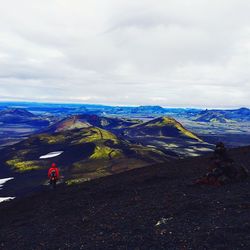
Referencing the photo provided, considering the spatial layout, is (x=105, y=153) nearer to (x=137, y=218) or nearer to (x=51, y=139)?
(x=51, y=139)

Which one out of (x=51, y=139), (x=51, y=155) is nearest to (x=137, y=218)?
(x=51, y=155)

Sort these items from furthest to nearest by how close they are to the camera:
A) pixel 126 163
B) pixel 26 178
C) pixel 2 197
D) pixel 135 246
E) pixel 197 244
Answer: pixel 126 163, pixel 26 178, pixel 2 197, pixel 135 246, pixel 197 244

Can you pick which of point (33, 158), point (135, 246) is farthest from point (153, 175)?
point (33, 158)

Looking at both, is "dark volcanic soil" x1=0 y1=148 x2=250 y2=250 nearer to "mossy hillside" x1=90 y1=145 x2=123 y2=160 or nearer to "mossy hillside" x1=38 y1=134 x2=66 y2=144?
"mossy hillside" x1=90 y1=145 x2=123 y2=160

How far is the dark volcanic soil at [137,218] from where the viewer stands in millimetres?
20103

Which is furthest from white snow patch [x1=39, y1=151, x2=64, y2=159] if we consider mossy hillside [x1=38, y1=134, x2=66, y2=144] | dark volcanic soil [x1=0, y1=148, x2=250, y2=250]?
dark volcanic soil [x1=0, y1=148, x2=250, y2=250]

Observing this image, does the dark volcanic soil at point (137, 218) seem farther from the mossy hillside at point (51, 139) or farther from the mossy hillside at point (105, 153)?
the mossy hillside at point (51, 139)

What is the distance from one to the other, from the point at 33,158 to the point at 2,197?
2724 inches

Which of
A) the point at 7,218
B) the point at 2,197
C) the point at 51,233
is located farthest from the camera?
the point at 2,197

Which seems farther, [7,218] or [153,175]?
[153,175]

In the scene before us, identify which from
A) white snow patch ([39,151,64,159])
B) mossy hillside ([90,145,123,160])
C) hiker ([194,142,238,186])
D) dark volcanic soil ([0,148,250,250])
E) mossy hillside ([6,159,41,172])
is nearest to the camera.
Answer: dark volcanic soil ([0,148,250,250])

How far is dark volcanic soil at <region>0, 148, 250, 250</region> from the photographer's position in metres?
20.1

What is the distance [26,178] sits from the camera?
103625 millimetres

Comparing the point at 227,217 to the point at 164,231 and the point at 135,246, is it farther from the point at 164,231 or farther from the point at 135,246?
the point at 135,246
